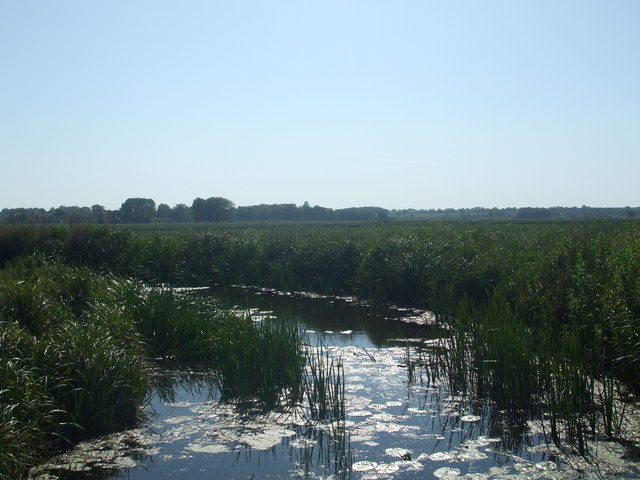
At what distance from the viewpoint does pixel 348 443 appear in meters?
7.10

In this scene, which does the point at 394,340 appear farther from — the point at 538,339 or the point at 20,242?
the point at 20,242

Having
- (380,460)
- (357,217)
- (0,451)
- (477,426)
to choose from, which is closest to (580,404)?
(477,426)

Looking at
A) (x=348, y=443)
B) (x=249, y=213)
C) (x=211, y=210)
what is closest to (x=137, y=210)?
(x=211, y=210)

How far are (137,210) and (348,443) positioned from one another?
72901 mm

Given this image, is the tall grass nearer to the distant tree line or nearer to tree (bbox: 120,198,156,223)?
the distant tree line

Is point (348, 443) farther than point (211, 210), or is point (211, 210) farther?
point (211, 210)

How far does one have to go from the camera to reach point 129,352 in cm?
906

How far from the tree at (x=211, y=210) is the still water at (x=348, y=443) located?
7364cm

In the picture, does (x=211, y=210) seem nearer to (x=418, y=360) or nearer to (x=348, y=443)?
(x=418, y=360)

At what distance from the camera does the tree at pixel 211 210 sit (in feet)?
271

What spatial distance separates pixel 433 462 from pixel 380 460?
568 mm

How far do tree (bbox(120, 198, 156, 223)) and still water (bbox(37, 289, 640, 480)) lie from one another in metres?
65.5

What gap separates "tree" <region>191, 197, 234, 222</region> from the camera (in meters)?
82.5

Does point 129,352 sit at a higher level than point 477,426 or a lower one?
higher
